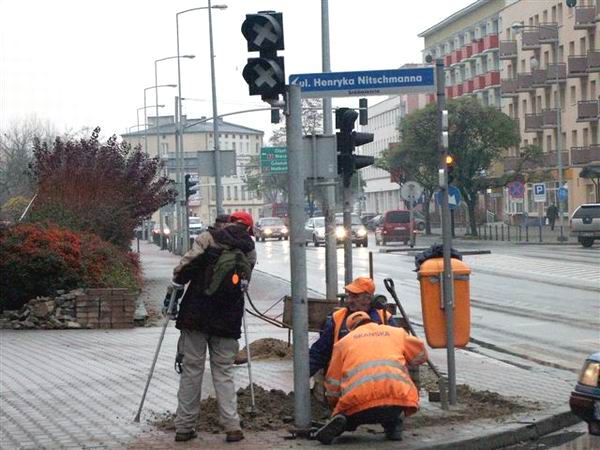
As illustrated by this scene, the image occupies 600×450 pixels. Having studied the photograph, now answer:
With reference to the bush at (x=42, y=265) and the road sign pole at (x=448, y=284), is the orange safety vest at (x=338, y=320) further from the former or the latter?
the bush at (x=42, y=265)

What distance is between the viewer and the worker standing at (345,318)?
32.9ft

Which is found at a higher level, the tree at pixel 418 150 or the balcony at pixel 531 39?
the balcony at pixel 531 39

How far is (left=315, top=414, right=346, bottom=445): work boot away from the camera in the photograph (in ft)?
30.4

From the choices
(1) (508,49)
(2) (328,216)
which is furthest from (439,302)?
(1) (508,49)

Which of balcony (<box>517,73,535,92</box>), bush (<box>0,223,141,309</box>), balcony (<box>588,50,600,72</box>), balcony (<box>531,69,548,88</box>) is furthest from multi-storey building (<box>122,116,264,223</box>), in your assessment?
bush (<box>0,223,141,309</box>)

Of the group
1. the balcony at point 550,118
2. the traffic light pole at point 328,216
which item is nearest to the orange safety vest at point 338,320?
the traffic light pole at point 328,216

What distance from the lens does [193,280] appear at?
32.1 ft

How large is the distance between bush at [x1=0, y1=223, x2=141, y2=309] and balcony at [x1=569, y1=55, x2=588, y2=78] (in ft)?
201

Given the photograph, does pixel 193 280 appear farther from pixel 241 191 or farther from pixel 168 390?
pixel 241 191

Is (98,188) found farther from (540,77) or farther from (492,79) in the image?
(492,79)

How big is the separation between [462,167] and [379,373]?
6414 centimetres

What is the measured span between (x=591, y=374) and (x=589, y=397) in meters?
0.20

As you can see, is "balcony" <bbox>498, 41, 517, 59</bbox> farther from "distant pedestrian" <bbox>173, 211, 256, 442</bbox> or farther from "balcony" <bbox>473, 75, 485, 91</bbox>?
"distant pedestrian" <bbox>173, 211, 256, 442</bbox>

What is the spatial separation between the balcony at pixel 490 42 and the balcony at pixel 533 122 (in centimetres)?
1247
